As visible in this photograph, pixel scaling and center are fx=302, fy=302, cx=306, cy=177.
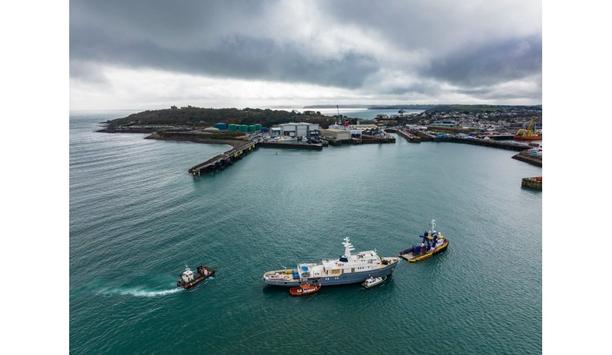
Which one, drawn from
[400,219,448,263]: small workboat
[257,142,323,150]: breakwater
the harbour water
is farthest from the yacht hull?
[257,142,323,150]: breakwater

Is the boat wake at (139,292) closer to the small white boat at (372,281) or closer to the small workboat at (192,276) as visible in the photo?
the small workboat at (192,276)

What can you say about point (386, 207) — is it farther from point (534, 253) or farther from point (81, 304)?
point (81, 304)

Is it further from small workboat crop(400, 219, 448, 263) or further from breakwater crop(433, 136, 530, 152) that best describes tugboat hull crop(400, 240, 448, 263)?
breakwater crop(433, 136, 530, 152)

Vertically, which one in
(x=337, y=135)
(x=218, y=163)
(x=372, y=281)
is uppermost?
(x=337, y=135)

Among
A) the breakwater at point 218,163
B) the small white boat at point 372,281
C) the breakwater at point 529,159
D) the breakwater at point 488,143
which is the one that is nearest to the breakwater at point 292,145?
the breakwater at point 218,163

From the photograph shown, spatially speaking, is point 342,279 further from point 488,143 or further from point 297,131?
point 488,143

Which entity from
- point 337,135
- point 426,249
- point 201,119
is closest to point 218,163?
point 426,249
